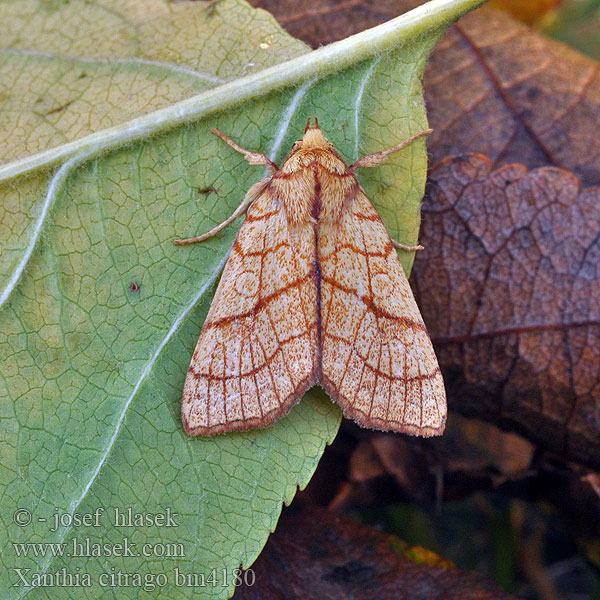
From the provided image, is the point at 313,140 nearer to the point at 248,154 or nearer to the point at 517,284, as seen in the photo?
the point at 248,154

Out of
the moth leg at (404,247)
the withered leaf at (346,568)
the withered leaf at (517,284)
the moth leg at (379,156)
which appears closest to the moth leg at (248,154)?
the moth leg at (379,156)

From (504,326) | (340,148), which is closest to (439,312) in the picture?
(504,326)

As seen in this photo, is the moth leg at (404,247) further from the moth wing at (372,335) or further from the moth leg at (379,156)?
the moth leg at (379,156)

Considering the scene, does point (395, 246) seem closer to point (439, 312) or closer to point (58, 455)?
point (439, 312)

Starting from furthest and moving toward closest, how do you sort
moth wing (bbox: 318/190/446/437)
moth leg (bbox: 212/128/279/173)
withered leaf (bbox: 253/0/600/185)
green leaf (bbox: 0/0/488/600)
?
withered leaf (bbox: 253/0/600/185)
moth leg (bbox: 212/128/279/173)
moth wing (bbox: 318/190/446/437)
green leaf (bbox: 0/0/488/600)
